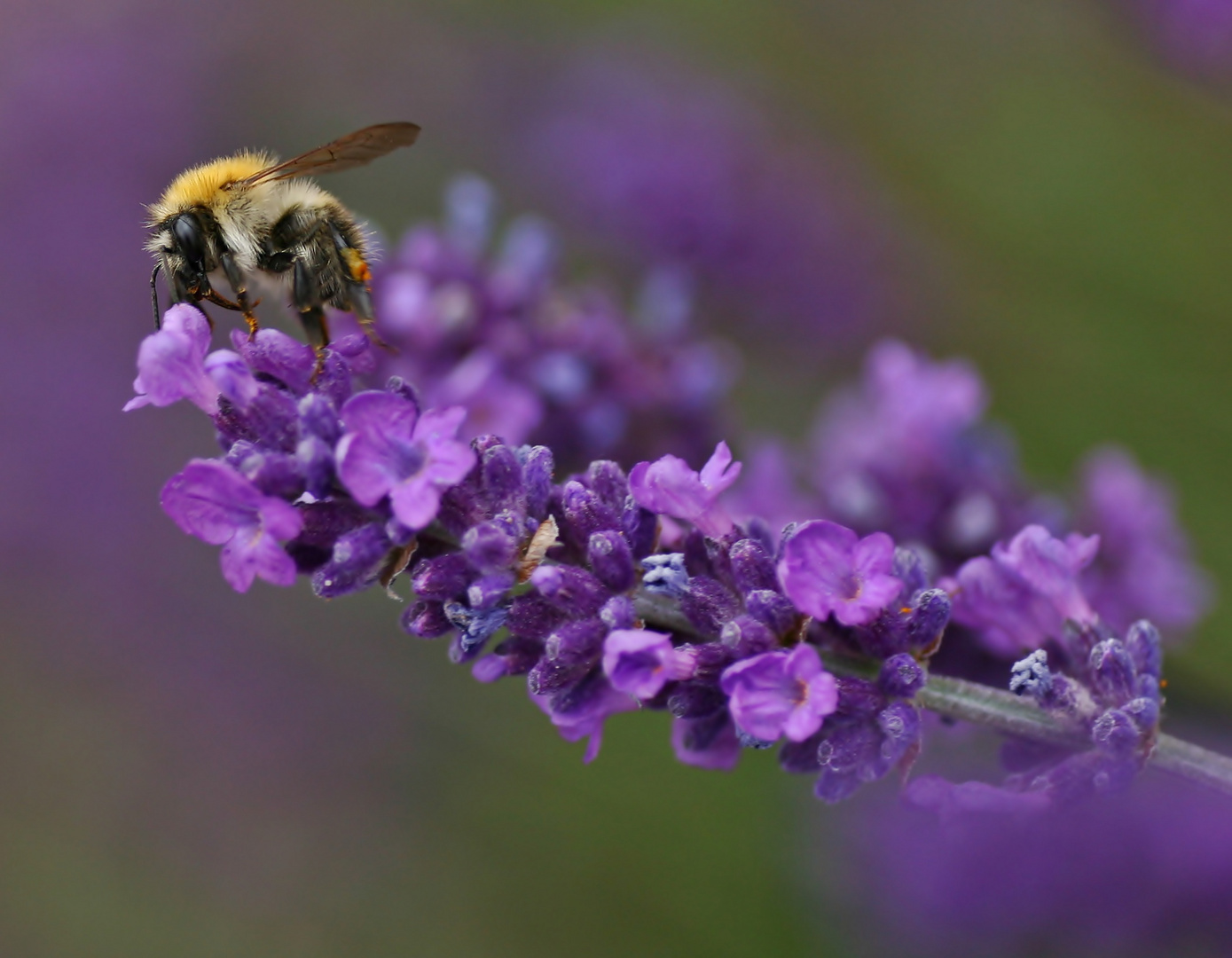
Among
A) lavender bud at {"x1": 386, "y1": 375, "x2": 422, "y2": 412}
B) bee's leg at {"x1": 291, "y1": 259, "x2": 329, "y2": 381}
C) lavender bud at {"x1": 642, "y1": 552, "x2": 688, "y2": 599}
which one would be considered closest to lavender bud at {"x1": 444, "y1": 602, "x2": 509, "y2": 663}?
lavender bud at {"x1": 642, "y1": 552, "x2": 688, "y2": 599}

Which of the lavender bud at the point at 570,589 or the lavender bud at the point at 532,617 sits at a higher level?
the lavender bud at the point at 570,589

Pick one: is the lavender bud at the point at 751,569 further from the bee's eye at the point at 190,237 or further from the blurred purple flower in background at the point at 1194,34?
the blurred purple flower in background at the point at 1194,34

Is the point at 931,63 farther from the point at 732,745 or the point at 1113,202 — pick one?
the point at 732,745

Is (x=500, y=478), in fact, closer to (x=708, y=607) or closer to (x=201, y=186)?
(x=708, y=607)

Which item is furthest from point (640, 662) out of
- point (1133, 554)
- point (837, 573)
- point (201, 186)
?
point (1133, 554)

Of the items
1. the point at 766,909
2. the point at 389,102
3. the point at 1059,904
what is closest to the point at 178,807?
the point at 766,909

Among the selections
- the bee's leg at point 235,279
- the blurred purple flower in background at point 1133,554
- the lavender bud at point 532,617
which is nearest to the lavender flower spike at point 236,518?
the lavender bud at point 532,617

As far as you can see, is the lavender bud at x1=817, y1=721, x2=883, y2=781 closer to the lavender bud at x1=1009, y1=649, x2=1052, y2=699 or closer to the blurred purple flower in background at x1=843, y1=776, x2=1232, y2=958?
the lavender bud at x1=1009, y1=649, x2=1052, y2=699
